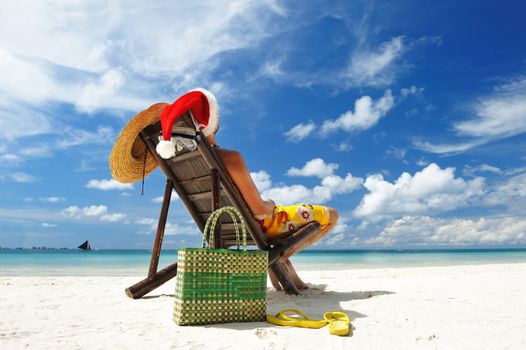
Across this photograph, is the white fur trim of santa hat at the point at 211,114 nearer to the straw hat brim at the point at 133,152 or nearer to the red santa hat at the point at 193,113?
the red santa hat at the point at 193,113

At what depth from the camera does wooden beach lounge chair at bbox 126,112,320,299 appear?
4.20 m

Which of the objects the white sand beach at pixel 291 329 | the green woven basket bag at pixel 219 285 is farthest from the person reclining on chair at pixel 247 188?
the green woven basket bag at pixel 219 285

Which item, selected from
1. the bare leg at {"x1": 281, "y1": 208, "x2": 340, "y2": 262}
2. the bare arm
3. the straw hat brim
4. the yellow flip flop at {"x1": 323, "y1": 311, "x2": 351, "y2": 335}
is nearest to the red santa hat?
the bare arm

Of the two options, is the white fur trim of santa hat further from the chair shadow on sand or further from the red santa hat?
the chair shadow on sand

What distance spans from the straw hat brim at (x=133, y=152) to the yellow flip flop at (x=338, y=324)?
2.71m

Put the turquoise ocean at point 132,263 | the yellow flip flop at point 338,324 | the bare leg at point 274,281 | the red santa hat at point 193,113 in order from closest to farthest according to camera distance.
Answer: the yellow flip flop at point 338,324 < the red santa hat at point 193,113 < the bare leg at point 274,281 < the turquoise ocean at point 132,263

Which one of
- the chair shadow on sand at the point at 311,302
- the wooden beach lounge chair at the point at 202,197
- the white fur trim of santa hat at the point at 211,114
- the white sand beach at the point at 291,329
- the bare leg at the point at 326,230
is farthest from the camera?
the bare leg at the point at 326,230

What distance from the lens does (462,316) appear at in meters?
3.75

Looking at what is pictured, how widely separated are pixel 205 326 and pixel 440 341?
169 cm

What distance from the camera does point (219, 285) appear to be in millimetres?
3277

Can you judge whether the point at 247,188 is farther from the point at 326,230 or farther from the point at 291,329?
the point at 291,329

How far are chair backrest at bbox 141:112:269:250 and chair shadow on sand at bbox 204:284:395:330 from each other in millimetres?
661

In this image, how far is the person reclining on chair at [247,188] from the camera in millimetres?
3879

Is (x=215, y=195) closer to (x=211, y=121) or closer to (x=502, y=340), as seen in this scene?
(x=211, y=121)
